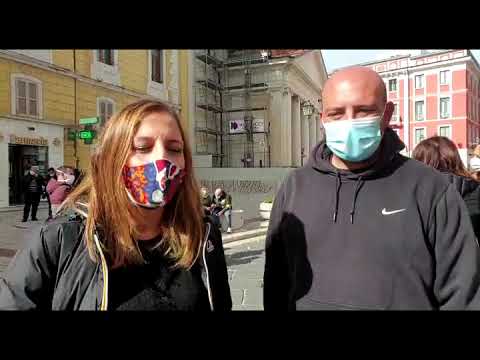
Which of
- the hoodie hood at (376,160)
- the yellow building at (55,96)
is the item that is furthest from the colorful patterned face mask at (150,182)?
the yellow building at (55,96)

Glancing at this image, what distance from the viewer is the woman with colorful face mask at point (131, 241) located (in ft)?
3.96

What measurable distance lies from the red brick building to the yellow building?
22279 mm

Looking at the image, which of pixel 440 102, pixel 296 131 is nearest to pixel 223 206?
pixel 296 131

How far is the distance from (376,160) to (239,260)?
5.30 m

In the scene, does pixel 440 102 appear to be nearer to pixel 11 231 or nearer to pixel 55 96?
pixel 55 96

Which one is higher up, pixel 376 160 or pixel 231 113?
pixel 231 113

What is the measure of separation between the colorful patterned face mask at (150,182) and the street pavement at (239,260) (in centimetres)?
33

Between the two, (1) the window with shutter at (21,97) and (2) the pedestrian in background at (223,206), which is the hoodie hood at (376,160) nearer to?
(2) the pedestrian in background at (223,206)

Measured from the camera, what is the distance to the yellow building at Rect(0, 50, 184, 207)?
Result: 1188cm

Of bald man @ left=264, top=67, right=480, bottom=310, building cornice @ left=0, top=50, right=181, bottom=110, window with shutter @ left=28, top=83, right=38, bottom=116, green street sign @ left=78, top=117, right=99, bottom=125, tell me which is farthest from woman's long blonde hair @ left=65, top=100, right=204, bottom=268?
window with shutter @ left=28, top=83, right=38, bottom=116

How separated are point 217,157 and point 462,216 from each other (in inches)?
830

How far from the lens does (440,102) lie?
3397 centimetres

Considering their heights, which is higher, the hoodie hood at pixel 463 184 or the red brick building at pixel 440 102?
the red brick building at pixel 440 102
